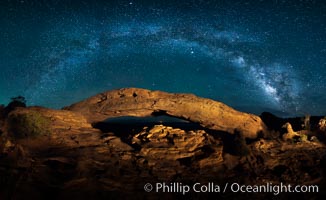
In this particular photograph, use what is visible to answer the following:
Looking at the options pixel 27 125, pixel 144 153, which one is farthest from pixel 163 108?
pixel 27 125

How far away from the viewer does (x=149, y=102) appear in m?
19.7

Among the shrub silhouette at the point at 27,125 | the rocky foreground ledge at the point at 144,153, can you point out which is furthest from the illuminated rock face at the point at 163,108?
the shrub silhouette at the point at 27,125

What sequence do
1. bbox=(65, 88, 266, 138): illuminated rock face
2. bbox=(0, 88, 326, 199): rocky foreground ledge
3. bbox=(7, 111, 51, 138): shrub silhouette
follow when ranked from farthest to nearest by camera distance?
1. bbox=(65, 88, 266, 138): illuminated rock face
2. bbox=(7, 111, 51, 138): shrub silhouette
3. bbox=(0, 88, 326, 199): rocky foreground ledge

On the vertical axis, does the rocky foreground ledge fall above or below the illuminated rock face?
below

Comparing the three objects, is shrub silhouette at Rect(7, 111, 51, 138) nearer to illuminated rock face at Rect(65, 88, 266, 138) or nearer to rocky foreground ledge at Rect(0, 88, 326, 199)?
rocky foreground ledge at Rect(0, 88, 326, 199)

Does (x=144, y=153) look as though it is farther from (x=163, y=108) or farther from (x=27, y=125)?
(x=27, y=125)

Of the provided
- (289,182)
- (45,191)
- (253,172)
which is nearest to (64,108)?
(45,191)

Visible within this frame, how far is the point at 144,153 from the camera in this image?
1473cm

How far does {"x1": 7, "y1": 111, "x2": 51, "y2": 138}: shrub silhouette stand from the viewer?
15.7 m

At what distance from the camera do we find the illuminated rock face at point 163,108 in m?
19.7

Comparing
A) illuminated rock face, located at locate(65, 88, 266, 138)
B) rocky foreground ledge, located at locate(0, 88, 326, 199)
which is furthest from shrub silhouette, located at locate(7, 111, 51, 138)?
illuminated rock face, located at locate(65, 88, 266, 138)

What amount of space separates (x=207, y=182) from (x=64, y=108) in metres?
14.0

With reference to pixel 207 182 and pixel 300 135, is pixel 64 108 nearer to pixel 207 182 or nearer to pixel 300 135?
pixel 207 182

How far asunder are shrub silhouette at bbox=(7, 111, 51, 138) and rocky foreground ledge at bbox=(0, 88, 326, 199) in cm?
6
